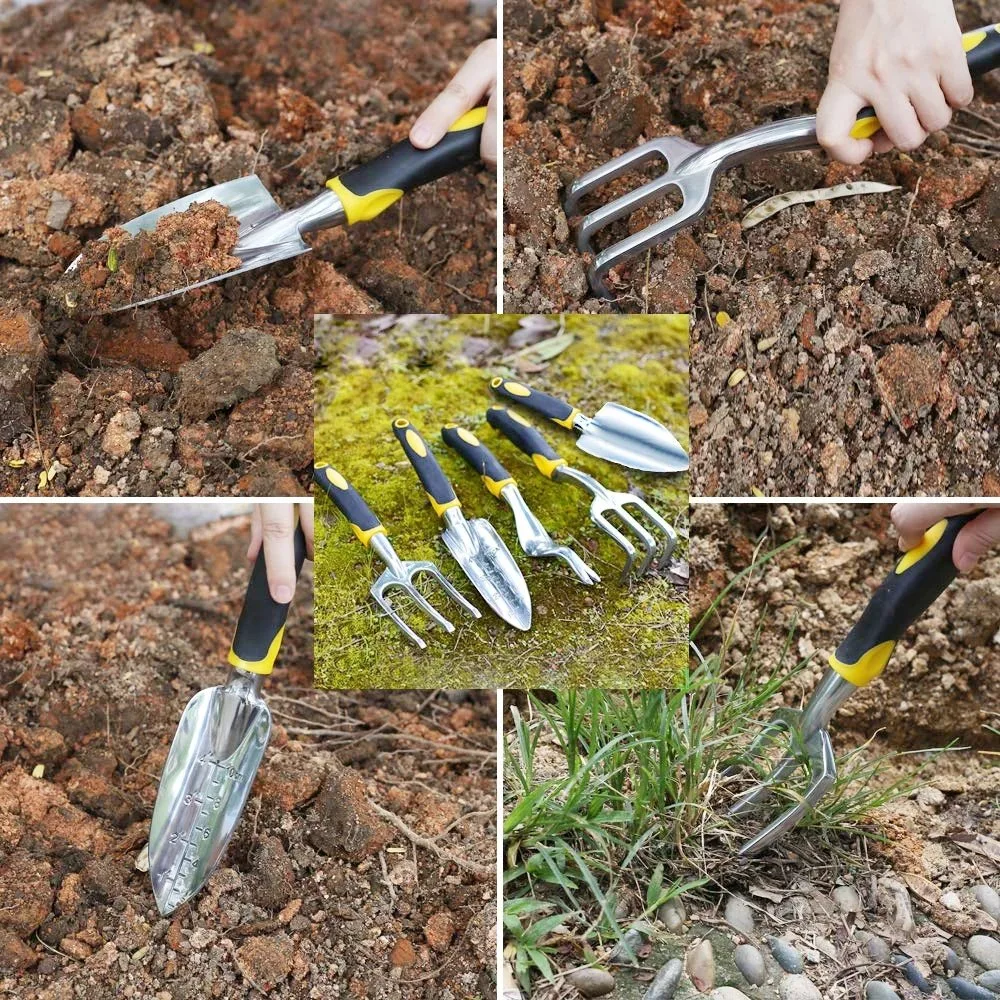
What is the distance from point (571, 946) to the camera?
1108 millimetres

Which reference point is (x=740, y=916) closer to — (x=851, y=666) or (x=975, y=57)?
(x=851, y=666)

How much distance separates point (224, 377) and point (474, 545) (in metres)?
0.36

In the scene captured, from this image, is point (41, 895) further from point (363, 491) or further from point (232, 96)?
point (232, 96)

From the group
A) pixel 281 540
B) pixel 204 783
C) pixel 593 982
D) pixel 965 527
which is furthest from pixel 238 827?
pixel 965 527

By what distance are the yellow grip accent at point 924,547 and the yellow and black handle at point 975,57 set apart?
1.60 ft

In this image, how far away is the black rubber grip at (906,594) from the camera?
115cm

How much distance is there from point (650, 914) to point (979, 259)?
885 mm

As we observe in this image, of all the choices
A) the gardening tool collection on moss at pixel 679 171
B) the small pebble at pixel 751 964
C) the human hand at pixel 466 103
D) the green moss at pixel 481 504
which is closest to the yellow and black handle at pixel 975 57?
the gardening tool collection on moss at pixel 679 171

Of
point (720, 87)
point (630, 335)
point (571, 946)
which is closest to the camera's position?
point (571, 946)

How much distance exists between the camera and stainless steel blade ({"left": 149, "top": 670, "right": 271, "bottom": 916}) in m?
1.19

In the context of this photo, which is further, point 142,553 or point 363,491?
point 142,553

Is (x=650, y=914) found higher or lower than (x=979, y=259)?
lower

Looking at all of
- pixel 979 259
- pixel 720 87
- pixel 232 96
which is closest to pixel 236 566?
pixel 232 96

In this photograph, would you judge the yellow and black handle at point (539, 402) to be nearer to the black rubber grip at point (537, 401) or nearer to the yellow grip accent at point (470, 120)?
the black rubber grip at point (537, 401)
